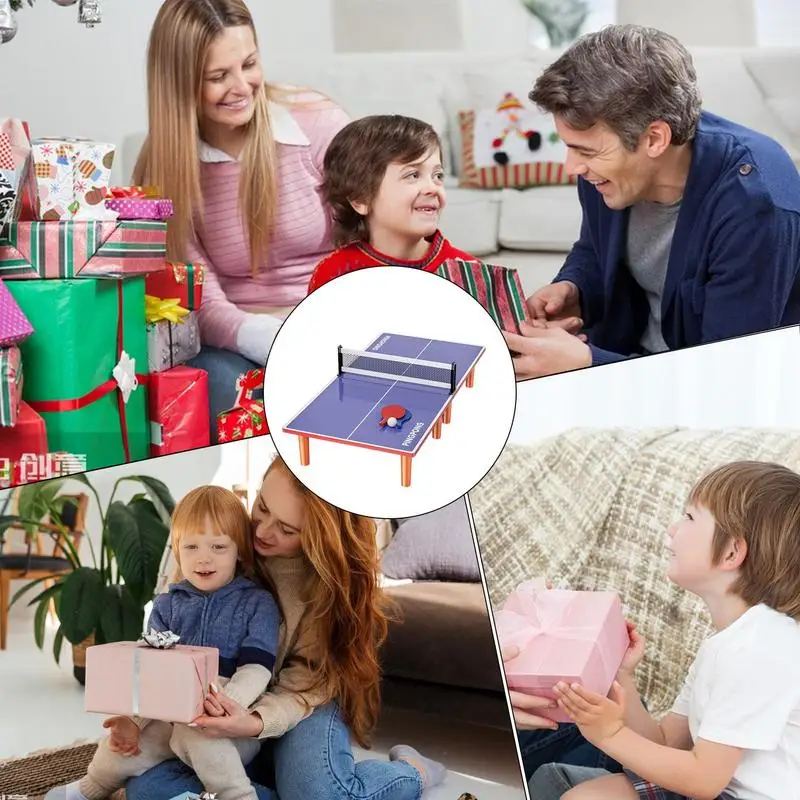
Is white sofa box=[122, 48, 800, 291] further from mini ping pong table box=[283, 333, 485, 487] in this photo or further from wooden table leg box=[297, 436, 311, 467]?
wooden table leg box=[297, 436, 311, 467]

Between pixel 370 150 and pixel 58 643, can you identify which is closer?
pixel 58 643

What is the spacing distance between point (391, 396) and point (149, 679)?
47 centimetres

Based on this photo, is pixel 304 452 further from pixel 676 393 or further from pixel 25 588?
pixel 676 393

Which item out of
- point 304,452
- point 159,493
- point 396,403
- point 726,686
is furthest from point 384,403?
point 726,686

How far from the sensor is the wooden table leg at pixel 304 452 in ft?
4.16

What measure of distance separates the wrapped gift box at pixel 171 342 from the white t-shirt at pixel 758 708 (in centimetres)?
85

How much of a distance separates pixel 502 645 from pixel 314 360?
1.52 ft

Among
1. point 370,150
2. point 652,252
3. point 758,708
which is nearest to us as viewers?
point 758,708

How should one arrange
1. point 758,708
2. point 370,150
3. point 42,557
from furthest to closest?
point 370,150 → point 42,557 → point 758,708

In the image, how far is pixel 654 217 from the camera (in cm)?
147

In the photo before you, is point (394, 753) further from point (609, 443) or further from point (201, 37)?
point (201, 37)

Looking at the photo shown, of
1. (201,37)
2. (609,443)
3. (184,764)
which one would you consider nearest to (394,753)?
(184,764)

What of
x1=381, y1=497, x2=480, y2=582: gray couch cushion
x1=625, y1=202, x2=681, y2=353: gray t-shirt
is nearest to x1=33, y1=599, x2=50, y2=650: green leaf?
x1=381, y1=497, x2=480, y2=582: gray couch cushion

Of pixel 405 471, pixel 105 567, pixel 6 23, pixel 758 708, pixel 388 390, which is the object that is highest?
pixel 6 23
